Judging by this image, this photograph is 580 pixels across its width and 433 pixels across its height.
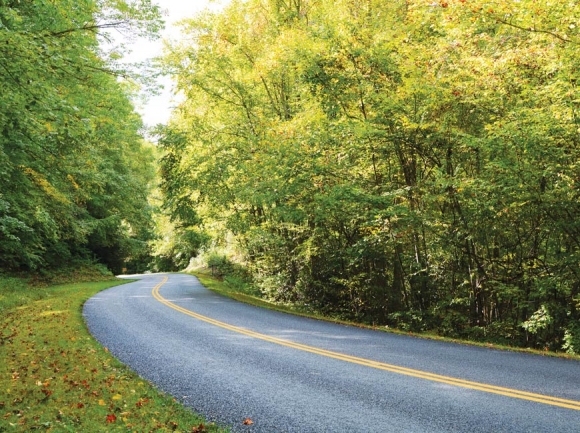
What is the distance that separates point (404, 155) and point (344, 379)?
7675 millimetres

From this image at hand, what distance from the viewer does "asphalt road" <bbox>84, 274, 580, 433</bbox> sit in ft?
13.8

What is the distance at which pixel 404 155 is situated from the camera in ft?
38.2

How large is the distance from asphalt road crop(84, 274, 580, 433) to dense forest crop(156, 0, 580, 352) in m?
3.08

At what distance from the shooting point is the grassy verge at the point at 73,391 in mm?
4293

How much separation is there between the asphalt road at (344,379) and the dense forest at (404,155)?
308 cm

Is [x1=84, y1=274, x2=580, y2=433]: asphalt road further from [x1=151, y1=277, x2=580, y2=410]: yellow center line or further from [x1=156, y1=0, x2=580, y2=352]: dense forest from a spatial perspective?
[x1=156, y1=0, x2=580, y2=352]: dense forest

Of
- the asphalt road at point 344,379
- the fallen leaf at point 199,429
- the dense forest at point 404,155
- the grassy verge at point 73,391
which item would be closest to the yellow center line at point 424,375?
the asphalt road at point 344,379

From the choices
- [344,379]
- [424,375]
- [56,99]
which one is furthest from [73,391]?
[424,375]

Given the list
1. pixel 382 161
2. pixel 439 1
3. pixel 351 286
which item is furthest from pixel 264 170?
pixel 439 1

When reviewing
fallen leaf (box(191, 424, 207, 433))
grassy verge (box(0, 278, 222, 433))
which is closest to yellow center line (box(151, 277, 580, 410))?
grassy verge (box(0, 278, 222, 433))

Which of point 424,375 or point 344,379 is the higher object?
point 424,375

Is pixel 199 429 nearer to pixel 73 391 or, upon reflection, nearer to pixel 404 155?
pixel 73 391

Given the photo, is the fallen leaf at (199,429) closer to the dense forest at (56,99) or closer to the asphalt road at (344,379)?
the asphalt road at (344,379)

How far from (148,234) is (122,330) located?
24714 mm
